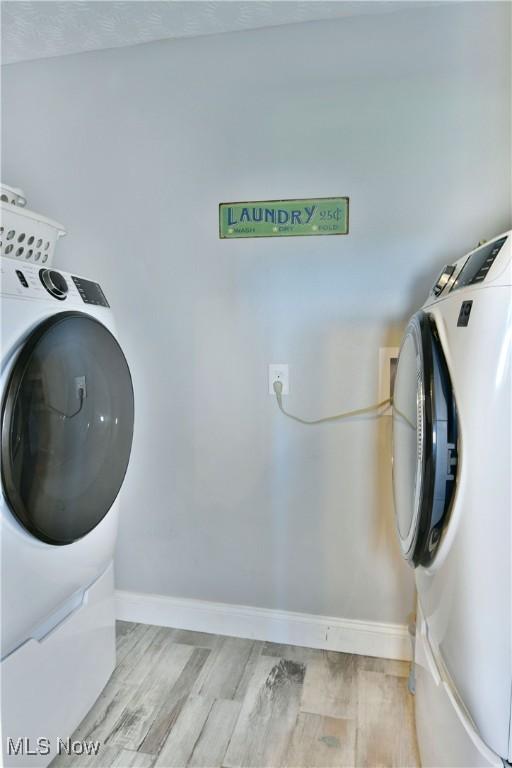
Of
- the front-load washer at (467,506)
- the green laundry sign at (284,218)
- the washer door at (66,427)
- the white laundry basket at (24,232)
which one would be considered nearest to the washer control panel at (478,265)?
the front-load washer at (467,506)

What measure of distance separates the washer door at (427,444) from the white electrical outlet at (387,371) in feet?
1.32

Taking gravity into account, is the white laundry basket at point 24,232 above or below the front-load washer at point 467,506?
above

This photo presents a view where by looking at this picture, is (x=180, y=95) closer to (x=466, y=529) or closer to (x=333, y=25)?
(x=333, y=25)

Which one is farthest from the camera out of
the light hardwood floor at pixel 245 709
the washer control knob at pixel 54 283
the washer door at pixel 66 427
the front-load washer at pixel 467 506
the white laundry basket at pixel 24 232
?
the white laundry basket at pixel 24 232

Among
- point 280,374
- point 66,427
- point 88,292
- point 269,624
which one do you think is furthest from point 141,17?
point 269,624

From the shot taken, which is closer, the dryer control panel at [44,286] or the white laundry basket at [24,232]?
the dryer control panel at [44,286]

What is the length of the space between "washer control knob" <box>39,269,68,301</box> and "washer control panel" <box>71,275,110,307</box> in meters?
0.07

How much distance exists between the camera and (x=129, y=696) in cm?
147

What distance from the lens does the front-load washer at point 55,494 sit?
1.00 metres

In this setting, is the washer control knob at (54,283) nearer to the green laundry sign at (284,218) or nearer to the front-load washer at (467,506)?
the green laundry sign at (284,218)

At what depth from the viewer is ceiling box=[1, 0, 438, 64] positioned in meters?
1.47

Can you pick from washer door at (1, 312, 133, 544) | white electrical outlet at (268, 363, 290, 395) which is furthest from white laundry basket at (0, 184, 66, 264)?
white electrical outlet at (268, 363, 290, 395)

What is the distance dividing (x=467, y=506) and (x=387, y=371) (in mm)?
800

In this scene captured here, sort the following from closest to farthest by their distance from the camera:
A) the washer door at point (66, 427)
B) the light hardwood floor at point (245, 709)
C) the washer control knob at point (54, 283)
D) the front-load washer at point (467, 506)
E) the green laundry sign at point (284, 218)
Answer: the front-load washer at point (467, 506) < the washer door at point (66, 427) < the washer control knob at point (54, 283) < the light hardwood floor at point (245, 709) < the green laundry sign at point (284, 218)
